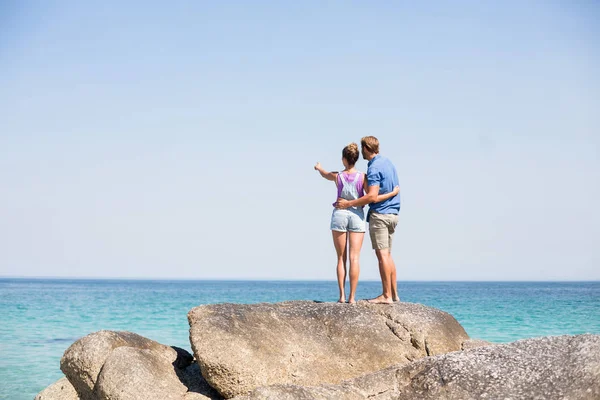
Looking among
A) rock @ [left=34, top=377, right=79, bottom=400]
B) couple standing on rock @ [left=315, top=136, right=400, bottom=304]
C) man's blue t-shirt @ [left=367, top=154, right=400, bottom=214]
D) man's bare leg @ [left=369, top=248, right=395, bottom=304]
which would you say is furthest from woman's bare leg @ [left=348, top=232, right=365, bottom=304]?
rock @ [left=34, top=377, right=79, bottom=400]

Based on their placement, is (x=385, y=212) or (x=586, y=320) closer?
(x=385, y=212)

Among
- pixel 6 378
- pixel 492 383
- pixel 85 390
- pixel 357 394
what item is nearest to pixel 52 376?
pixel 6 378

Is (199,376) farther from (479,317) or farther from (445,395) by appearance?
(479,317)

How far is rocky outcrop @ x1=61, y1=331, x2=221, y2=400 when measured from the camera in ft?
23.2

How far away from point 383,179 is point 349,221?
750 millimetres

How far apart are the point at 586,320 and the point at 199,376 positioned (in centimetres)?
2666

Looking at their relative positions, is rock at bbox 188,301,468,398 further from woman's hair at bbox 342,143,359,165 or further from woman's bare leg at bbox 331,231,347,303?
woman's hair at bbox 342,143,359,165

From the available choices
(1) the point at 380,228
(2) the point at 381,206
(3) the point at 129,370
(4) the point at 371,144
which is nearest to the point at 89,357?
(3) the point at 129,370

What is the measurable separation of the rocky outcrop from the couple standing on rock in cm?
241

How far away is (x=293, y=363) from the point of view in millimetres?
7266

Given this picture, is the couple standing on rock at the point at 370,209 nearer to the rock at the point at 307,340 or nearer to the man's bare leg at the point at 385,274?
the man's bare leg at the point at 385,274

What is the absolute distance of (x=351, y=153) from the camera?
9008mm

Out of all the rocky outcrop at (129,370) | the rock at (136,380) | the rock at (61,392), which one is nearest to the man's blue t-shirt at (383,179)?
the rocky outcrop at (129,370)

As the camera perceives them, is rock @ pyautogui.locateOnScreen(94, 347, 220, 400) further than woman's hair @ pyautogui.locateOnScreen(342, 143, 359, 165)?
No
